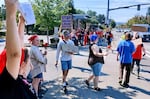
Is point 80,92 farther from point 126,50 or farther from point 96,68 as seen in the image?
point 126,50

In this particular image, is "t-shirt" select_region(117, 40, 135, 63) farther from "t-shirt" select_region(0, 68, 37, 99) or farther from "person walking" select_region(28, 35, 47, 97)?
"t-shirt" select_region(0, 68, 37, 99)

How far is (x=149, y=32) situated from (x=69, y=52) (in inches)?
1530

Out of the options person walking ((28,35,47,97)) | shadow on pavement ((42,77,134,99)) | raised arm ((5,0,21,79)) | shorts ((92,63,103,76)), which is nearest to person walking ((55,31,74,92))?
shadow on pavement ((42,77,134,99))

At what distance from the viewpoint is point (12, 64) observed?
2.14 metres

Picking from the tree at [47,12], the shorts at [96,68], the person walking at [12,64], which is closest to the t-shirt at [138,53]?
the shorts at [96,68]

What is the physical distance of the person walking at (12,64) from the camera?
2.05 m

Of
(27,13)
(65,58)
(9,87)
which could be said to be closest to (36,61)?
(65,58)

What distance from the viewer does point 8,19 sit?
2049 mm

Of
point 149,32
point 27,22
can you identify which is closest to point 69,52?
point 27,22

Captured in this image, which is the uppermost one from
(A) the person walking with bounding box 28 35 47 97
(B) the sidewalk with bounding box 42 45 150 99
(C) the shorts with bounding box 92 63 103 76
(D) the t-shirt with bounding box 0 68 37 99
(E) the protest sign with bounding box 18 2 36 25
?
(E) the protest sign with bounding box 18 2 36 25

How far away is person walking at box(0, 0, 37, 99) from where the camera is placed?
205cm

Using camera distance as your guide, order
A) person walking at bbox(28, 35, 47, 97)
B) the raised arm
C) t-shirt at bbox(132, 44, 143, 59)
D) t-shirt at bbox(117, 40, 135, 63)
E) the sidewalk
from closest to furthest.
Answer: the raised arm, person walking at bbox(28, 35, 47, 97), the sidewalk, t-shirt at bbox(117, 40, 135, 63), t-shirt at bbox(132, 44, 143, 59)

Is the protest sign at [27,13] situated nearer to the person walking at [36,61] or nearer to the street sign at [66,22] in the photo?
the person walking at [36,61]

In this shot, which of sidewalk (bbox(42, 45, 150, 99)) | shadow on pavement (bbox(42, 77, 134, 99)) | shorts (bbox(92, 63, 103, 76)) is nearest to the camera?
shadow on pavement (bbox(42, 77, 134, 99))
